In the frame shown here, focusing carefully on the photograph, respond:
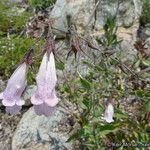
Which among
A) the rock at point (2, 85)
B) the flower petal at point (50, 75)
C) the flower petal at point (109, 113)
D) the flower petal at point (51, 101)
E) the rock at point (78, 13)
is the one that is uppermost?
the flower petal at point (50, 75)

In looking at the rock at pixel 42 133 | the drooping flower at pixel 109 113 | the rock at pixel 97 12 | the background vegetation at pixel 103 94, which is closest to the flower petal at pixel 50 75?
the background vegetation at pixel 103 94

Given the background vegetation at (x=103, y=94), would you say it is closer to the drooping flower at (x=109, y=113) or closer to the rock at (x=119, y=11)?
the drooping flower at (x=109, y=113)

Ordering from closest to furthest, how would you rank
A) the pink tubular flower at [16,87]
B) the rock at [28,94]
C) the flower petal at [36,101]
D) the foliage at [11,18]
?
1. the flower petal at [36,101]
2. the pink tubular flower at [16,87]
3. the rock at [28,94]
4. the foliage at [11,18]

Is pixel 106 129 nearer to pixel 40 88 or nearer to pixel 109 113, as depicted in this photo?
pixel 109 113

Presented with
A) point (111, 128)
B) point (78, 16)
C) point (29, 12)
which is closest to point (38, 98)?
point (111, 128)

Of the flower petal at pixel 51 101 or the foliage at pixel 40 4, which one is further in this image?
the foliage at pixel 40 4

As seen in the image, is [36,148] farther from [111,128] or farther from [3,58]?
[3,58]

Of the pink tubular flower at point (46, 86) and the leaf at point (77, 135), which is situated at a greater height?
the pink tubular flower at point (46, 86)

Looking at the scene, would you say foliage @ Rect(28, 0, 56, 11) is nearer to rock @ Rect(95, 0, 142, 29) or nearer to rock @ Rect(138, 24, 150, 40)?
rock @ Rect(95, 0, 142, 29)

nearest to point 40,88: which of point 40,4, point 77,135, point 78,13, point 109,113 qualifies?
point 109,113
